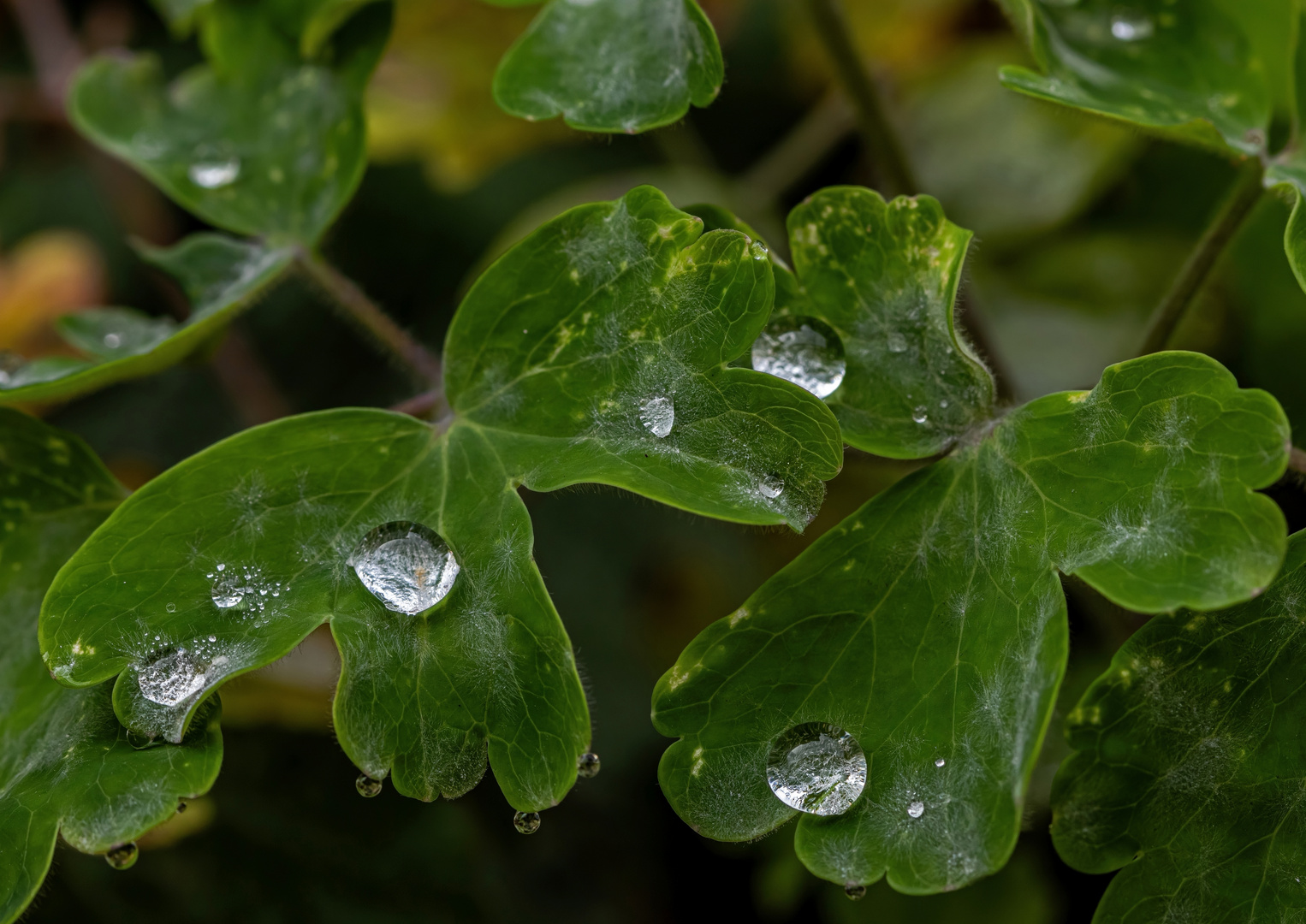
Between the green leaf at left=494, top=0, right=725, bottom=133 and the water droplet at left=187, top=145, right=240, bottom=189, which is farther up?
the green leaf at left=494, top=0, right=725, bottom=133

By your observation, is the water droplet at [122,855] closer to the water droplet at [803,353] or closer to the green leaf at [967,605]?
the green leaf at [967,605]

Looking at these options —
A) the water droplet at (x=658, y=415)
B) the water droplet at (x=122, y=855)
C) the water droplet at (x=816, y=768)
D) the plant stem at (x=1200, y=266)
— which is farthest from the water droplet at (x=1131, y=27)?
the water droplet at (x=122, y=855)

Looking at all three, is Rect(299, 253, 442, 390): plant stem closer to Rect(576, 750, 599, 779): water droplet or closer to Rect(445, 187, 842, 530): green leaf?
Rect(445, 187, 842, 530): green leaf

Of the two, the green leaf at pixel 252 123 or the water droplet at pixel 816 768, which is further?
the green leaf at pixel 252 123

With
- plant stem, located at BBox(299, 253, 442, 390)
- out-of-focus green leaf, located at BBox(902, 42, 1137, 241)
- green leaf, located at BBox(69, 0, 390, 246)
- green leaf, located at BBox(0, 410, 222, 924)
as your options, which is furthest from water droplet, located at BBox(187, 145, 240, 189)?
out-of-focus green leaf, located at BBox(902, 42, 1137, 241)

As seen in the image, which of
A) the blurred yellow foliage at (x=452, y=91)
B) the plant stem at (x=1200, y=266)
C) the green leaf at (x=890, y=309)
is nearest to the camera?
the green leaf at (x=890, y=309)

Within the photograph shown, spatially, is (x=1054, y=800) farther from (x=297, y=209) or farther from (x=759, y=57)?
(x=759, y=57)
